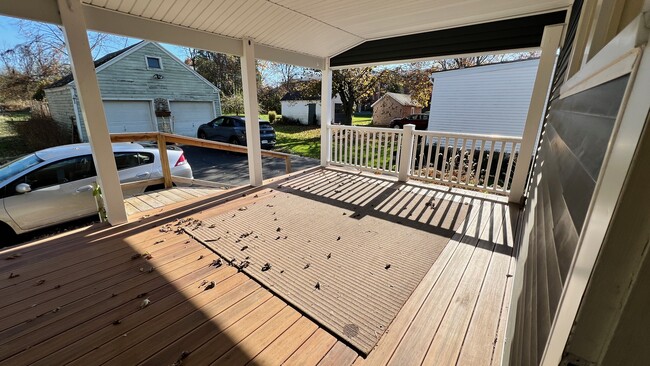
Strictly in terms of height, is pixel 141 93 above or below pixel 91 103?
above

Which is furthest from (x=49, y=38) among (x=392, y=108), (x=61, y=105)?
(x=392, y=108)

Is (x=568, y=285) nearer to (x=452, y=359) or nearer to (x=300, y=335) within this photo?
(x=452, y=359)

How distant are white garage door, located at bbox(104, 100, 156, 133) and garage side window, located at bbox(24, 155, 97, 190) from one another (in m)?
8.16

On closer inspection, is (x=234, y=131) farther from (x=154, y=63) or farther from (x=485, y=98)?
(x=485, y=98)

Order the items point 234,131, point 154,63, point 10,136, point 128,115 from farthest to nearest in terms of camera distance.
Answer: point 154,63 < point 128,115 < point 234,131 < point 10,136

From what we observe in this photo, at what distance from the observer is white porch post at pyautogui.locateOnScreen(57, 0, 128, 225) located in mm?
2438

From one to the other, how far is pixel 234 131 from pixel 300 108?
1146 cm

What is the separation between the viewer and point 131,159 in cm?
421

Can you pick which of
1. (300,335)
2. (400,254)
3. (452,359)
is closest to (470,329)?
(452,359)

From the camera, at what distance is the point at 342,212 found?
3471 mm

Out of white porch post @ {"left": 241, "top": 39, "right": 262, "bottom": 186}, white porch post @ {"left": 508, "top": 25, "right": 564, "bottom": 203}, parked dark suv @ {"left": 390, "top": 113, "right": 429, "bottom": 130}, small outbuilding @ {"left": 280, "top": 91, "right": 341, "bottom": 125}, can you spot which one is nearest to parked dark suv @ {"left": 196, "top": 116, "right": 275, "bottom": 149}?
white porch post @ {"left": 241, "top": 39, "right": 262, "bottom": 186}

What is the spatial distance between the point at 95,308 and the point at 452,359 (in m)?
2.34

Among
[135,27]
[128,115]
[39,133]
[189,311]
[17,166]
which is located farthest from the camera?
[128,115]

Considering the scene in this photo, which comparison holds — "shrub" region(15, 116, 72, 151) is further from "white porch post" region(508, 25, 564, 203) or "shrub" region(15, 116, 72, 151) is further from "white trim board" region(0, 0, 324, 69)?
"white porch post" region(508, 25, 564, 203)
